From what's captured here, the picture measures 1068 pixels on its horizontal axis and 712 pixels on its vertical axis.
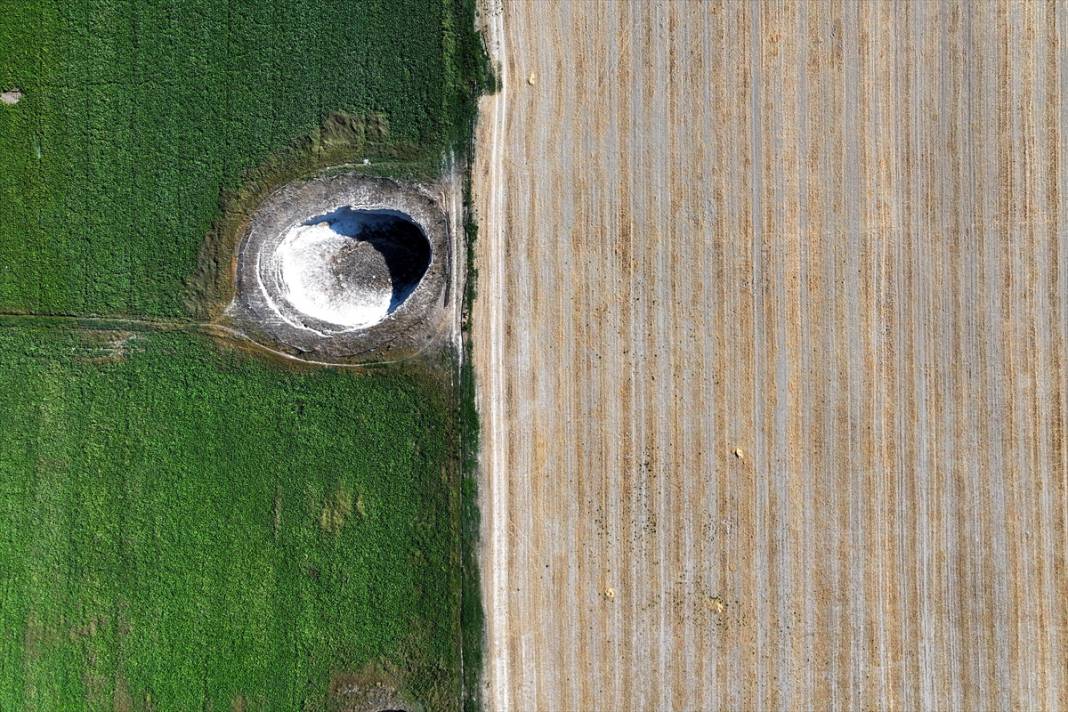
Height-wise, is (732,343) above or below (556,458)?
above

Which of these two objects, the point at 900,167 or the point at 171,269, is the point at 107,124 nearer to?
the point at 171,269

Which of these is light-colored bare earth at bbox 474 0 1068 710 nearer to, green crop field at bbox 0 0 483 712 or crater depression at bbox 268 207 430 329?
green crop field at bbox 0 0 483 712

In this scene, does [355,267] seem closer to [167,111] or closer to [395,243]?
[395,243]

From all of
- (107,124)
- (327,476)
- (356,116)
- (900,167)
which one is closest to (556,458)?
(327,476)

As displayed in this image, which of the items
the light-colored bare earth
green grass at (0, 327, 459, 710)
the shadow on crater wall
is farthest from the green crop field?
the light-colored bare earth

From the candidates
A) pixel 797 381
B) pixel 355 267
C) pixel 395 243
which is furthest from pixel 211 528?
pixel 797 381

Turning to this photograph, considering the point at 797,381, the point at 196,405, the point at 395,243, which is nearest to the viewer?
the point at 797,381

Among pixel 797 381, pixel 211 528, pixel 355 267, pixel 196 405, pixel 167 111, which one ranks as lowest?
pixel 211 528

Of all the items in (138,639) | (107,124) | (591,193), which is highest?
(107,124)
